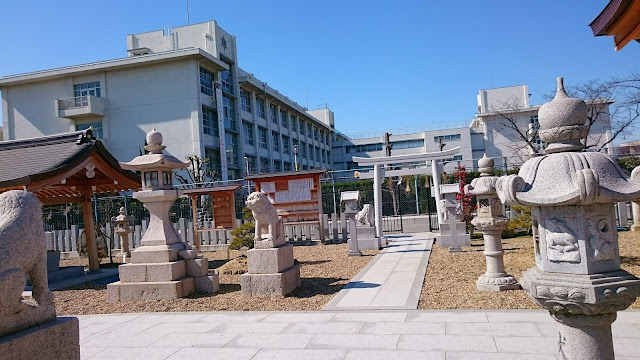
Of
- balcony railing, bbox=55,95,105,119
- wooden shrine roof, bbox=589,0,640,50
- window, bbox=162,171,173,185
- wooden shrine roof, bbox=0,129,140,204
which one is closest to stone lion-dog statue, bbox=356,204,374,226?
window, bbox=162,171,173,185

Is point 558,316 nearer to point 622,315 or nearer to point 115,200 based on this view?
point 622,315

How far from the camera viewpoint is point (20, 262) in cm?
298

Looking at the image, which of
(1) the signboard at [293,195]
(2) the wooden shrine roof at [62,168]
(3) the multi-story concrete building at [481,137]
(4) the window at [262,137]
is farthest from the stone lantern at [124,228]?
(3) the multi-story concrete building at [481,137]

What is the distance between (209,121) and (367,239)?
745 inches

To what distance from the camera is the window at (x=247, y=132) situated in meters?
34.6

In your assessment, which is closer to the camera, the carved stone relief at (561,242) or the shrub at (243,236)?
the carved stone relief at (561,242)

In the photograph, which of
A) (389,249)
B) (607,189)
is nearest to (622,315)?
(607,189)

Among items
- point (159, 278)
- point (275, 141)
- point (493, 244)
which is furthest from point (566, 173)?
point (275, 141)

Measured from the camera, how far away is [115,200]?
880 inches

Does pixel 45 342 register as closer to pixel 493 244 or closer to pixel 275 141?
pixel 493 244

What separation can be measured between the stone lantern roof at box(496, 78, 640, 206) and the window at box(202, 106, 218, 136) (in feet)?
88.2

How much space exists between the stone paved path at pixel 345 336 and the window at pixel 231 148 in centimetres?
2569

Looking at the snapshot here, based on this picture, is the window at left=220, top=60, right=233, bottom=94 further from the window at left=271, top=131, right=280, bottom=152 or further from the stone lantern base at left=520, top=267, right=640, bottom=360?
the stone lantern base at left=520, top=267, right=640, bottom=360

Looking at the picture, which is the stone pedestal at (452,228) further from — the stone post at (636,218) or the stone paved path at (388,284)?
the stone post at (636,218)
